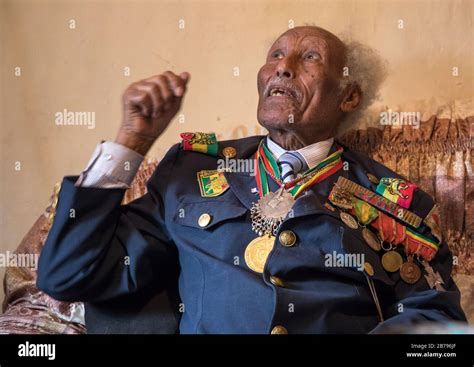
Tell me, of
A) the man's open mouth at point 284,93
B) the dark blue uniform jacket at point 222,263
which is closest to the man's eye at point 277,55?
the man's open mouth at point 284,93

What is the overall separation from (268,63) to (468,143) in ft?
1.87

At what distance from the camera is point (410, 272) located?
1.65 m

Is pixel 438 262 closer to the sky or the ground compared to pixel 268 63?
closer to the ground

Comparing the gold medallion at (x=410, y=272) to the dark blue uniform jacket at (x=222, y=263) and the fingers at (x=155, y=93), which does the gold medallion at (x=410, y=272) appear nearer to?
the dark blue uniform jacket at (x=222, y=263)

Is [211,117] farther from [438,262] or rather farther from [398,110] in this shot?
[438,262]

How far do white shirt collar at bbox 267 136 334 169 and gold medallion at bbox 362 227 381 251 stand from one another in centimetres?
21

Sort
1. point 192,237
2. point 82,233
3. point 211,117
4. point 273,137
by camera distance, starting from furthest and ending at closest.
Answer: point 211,117 < point 273,137 < point 192,237 < point 82,233

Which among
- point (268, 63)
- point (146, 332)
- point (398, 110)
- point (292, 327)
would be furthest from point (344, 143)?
point (146, 332)

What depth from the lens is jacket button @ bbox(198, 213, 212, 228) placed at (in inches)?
64.5

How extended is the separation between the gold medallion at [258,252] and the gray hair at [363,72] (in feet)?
1.56

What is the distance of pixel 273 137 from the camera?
1.79 meters

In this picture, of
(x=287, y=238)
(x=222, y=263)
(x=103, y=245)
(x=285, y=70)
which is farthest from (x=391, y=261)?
(x=103, y=245)

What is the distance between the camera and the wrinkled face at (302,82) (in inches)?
67.9

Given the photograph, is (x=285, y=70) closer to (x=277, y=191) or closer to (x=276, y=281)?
(x=277, y=191)
